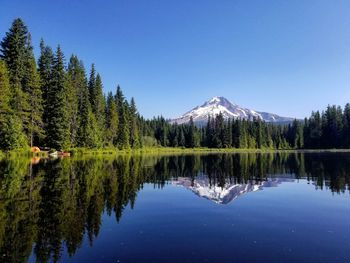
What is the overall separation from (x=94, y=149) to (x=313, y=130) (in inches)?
5469

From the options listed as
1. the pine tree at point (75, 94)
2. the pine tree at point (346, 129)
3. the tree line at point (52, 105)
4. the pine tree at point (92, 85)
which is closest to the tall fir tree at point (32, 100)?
the tree line at point (52, 105)

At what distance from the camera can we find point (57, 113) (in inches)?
2547

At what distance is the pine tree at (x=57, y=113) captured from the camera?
63375mm

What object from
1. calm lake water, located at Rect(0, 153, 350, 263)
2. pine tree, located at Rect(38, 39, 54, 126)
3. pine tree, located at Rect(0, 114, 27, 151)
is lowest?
calm lake water, located at Rect(0, 153, 350, 263)

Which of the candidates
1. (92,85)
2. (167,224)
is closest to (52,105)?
(92,85)

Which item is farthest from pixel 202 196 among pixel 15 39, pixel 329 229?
pixel 15 39

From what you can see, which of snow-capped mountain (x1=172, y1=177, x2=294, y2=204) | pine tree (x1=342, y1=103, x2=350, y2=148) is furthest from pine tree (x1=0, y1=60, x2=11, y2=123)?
pine tree (x1=342, y1=103, x2=350, y2=148)

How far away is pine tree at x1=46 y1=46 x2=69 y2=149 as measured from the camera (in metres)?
63.4

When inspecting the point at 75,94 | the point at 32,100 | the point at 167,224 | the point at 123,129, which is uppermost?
the point at 75,94

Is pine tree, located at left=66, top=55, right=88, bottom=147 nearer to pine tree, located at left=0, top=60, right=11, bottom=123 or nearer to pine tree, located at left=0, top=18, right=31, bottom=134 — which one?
pine tree, located at left=0, top=18, right=31, bottom=134

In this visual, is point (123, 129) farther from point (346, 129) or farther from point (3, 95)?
point (346, 129)

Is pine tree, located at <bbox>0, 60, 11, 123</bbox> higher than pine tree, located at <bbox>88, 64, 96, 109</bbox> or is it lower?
lower

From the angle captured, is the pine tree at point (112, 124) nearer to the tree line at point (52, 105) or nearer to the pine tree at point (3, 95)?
the tree line at point (52, 105)

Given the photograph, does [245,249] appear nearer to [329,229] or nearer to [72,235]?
[329,229]
